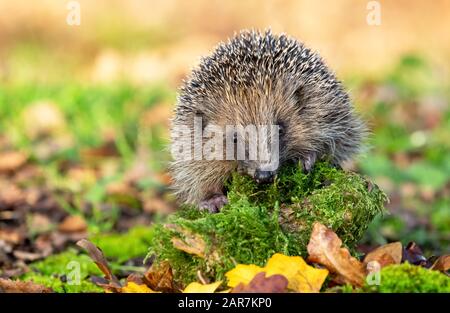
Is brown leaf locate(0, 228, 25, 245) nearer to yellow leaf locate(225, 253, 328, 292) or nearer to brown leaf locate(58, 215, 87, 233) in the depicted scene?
brown leaf locate(58, 215, 87, 233)

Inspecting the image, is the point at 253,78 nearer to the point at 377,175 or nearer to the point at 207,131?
the point at 207,131

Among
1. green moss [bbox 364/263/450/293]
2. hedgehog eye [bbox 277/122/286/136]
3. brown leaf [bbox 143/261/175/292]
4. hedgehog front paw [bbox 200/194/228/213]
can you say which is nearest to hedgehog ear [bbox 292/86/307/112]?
hedgehog eye [bbox 277/122/286/136]

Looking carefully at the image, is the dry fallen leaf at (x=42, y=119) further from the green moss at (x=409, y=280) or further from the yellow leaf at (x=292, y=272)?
the green moss at (x=409, y=280)

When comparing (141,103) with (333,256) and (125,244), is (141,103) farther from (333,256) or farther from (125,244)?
(333,256)

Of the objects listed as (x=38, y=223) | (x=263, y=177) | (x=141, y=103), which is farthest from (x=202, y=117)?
(x=141, y=103)
